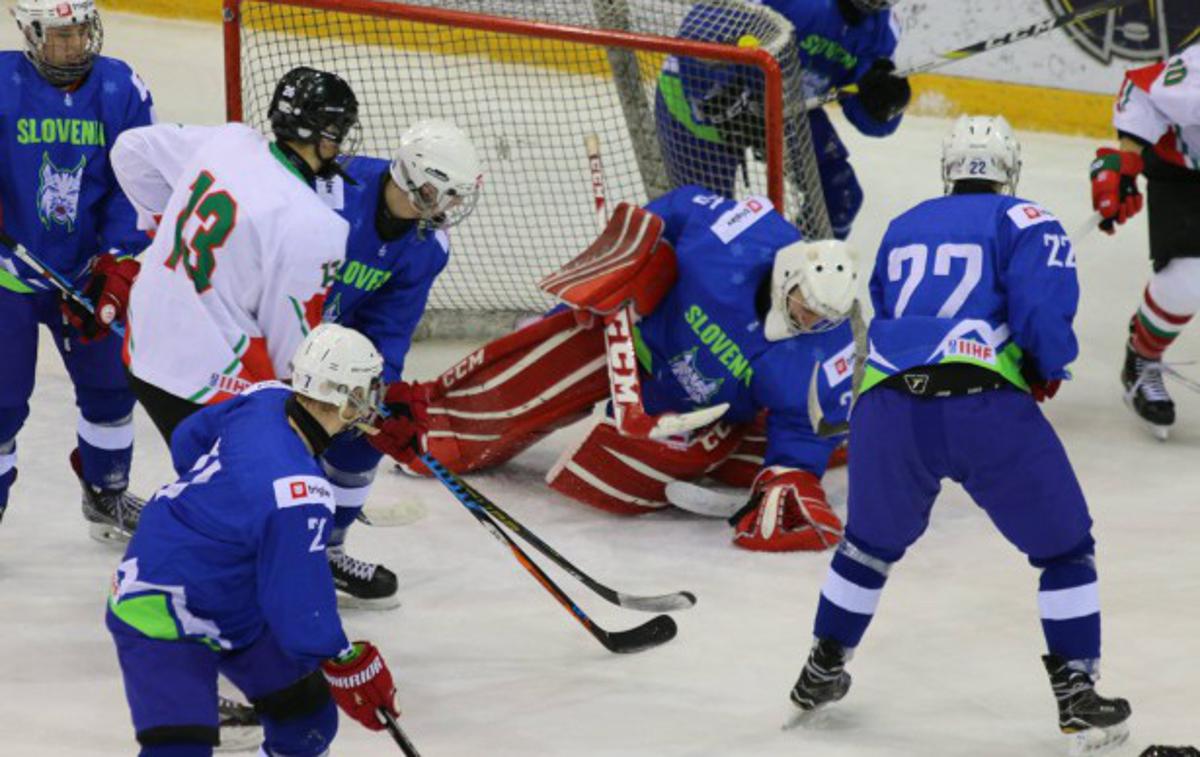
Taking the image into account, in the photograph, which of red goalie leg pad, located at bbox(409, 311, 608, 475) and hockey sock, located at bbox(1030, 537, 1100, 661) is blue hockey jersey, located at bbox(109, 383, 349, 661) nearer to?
hockey sock, located at bbox(1030, 537, 1100, 661)

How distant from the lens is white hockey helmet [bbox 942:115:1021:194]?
361 centimetres

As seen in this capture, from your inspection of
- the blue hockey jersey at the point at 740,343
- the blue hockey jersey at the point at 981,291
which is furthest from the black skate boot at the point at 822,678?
the blue hockey jersey at the point at 740,343

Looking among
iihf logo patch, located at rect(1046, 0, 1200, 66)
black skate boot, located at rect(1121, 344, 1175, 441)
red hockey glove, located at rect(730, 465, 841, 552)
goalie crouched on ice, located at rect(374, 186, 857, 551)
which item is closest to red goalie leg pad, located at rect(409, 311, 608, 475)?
goalie crouched on ice, located at rect(374, 186, 857, 551)

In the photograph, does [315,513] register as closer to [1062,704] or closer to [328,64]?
[1062,704]

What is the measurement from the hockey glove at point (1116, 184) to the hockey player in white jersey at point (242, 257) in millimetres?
2236

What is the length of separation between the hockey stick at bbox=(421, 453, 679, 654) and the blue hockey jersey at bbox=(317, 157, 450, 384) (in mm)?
306

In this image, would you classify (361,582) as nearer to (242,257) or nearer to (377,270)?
(377,270)

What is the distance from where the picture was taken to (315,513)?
2.92 metres

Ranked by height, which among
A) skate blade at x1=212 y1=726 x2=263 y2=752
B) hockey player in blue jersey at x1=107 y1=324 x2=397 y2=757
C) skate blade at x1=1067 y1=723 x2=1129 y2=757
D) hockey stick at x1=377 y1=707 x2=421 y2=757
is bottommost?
skate blade at x1=212 y1=726 x2=263 y2=752

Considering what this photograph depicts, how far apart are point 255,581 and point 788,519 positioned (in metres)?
1.77

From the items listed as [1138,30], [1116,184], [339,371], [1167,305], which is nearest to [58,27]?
[339,371]

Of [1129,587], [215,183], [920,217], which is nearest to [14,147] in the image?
[215,183]

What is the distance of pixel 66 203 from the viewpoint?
13.7 ft

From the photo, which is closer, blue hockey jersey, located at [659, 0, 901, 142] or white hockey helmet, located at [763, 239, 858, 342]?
white hockey helmet, located at [763, 239, 858, 342]
